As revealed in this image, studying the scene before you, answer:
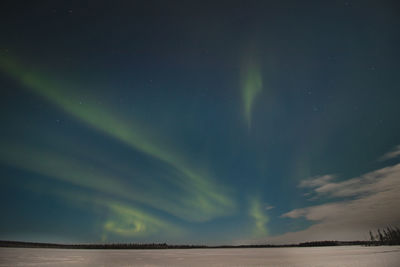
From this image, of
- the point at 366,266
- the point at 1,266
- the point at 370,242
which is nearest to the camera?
the point at 366,266

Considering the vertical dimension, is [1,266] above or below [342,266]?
above

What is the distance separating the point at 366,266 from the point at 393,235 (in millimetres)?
173746

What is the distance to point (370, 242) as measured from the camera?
167125 mm

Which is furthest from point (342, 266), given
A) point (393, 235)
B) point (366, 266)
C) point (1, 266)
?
point (393, 235)

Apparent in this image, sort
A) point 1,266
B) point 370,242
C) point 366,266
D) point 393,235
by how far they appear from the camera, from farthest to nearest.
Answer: point 370,242
point 393,235
point 1,266
point 366,266

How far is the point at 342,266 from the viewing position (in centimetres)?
1120

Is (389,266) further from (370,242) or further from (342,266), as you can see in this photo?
(370,242)

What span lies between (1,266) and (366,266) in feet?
59.0

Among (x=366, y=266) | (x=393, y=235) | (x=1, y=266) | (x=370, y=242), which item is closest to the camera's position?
(x=366, y=266)

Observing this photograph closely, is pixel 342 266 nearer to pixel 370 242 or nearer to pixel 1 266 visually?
pixel 1 266

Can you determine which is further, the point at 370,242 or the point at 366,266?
the point at 370,242

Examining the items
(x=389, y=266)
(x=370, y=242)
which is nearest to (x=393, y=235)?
(x=370, y=242)

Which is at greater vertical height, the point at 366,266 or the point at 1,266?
the point at 1,266

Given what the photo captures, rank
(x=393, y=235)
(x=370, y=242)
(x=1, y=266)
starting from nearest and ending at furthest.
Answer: (x=1, y=266) → (x=393, y=235) → (x=370, y=242)
